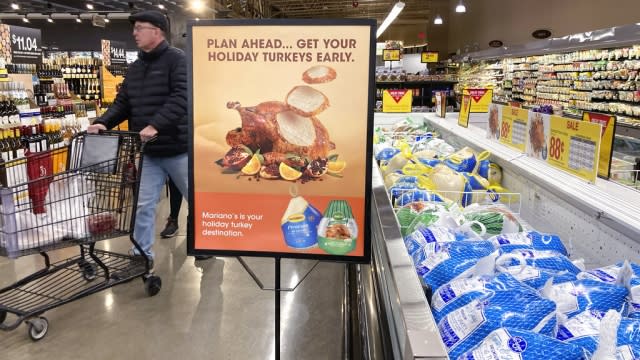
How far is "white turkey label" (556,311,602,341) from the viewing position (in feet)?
3.71

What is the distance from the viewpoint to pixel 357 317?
2.41 meters

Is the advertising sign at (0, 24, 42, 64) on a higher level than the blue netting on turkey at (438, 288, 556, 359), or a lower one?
higher

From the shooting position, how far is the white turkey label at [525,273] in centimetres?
142

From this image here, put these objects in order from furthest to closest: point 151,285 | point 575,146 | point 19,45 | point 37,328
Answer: point 19,45, point 151,285, point 37,328, point 575,146

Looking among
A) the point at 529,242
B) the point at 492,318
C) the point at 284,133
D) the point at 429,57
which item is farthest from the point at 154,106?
the point at 429,57

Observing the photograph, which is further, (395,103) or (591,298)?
(395,103)

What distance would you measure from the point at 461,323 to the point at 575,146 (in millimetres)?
1255

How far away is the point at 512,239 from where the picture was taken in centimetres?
167

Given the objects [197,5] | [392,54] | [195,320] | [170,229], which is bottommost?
[195,320]

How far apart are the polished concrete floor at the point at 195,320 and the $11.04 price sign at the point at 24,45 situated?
3931mm

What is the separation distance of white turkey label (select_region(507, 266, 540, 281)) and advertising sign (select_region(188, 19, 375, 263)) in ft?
1.47

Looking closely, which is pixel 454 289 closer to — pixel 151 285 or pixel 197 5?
pixel 151 285

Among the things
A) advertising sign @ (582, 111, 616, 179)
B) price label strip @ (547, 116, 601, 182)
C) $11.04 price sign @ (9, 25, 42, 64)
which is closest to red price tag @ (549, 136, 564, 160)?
price label strip @ (547, 116, 601, 182)

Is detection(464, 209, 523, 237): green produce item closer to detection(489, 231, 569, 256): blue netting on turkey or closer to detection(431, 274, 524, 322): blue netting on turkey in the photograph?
detection(489, 231, 569, 256): blue netting on turkey
